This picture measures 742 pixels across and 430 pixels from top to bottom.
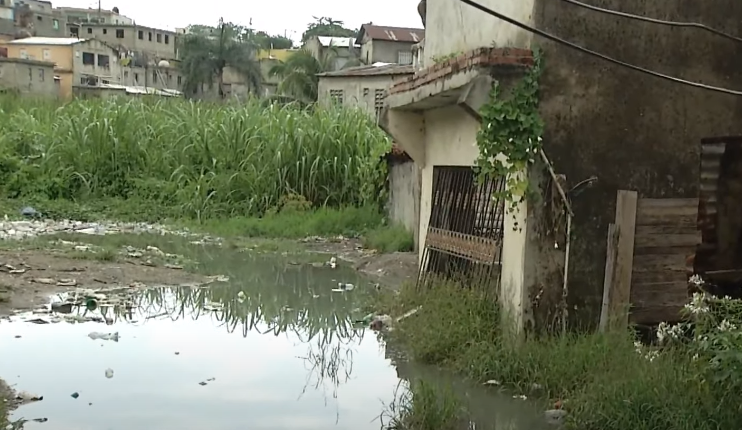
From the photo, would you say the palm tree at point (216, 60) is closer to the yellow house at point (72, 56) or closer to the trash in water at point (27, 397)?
the yellow house at point (72, 56)

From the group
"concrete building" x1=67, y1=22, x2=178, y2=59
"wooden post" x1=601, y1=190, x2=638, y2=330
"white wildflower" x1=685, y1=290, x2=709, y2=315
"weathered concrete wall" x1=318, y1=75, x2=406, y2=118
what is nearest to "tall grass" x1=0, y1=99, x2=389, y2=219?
"wooden post" x1=601, y1=190, x2=638, y2=330

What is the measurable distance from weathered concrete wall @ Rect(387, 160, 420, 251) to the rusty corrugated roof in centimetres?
2797

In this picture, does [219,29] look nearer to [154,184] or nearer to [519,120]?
[154,184]

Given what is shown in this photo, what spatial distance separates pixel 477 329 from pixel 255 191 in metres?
10.1

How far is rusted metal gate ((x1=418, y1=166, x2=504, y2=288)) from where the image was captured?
752 cm


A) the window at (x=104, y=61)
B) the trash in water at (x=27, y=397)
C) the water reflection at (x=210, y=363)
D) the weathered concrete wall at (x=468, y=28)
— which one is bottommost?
the water reflection at (x=210, y=363)

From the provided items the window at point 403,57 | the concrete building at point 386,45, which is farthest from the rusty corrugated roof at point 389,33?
the window at point 403,57

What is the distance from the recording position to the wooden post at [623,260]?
20.7 feet

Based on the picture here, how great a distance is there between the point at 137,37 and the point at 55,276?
166 ft

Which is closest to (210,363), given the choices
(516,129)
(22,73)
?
(516,129)

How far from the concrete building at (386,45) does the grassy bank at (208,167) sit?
2407 cm

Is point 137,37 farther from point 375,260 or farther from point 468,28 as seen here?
point 468,28

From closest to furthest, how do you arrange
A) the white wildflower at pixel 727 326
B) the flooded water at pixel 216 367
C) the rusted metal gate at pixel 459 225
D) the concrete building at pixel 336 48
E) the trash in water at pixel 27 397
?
the white wildflower at pixel 727 326 → the flooded water at pixel 216 367 → the trash in water at pixel 27 397 → the rusted metal gate at pixel 459 225 → the concrete building at pixel 336 48

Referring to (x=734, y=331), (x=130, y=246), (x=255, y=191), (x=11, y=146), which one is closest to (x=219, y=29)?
(x=11, y=146)
